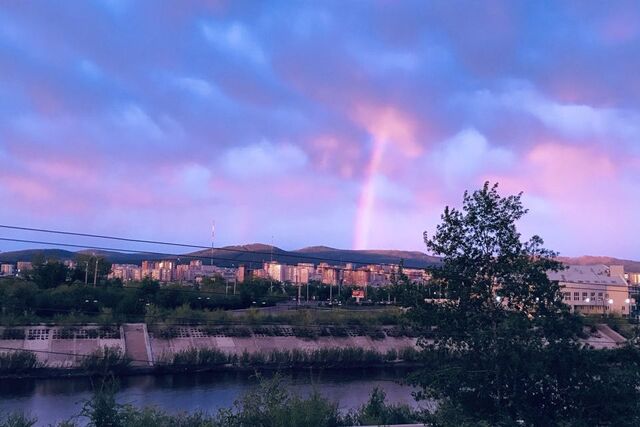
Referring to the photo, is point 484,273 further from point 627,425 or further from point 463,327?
point 627,425

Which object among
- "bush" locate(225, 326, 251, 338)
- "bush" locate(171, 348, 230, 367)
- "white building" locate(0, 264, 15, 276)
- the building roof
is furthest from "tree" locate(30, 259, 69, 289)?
the building roof

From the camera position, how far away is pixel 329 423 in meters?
6.99

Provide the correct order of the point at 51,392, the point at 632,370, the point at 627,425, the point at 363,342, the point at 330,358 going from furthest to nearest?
the point at 363,342
the point at 330,358
the point at 51,392
the point at 632,370
the point at 627,425

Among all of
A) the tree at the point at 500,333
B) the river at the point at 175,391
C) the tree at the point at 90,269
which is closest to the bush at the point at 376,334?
the river at the point at 175,391

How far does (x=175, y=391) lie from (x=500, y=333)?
16.8 metres

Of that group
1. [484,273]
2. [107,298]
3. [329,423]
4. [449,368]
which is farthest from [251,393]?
[107,298]

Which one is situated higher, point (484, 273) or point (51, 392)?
point (484, 273)

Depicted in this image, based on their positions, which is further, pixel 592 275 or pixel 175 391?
pixel 592 275

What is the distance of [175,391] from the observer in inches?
760

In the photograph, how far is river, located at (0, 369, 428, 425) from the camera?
16422 millimetres

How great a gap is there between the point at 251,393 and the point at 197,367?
16.8m

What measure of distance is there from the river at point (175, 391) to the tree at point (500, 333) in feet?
36.8

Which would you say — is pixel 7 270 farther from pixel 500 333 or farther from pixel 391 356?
pixel 500 333

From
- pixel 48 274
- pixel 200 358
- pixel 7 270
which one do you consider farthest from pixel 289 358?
pixel 48 274
